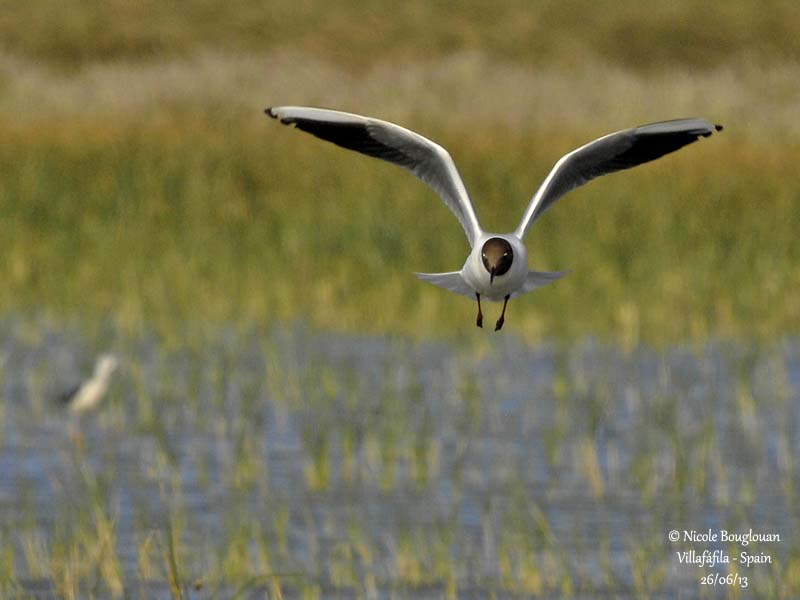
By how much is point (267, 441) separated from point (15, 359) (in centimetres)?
226

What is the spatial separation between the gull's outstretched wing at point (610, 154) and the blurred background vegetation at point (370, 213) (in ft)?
19.3

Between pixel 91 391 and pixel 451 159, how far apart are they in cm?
451

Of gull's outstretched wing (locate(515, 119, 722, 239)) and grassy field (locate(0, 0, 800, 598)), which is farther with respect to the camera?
grassy field (locate(0, 0, 800, 598))

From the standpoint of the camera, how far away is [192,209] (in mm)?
15312

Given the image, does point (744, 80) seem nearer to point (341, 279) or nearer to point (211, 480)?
point (341, 279)

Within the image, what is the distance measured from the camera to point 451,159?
6.17m

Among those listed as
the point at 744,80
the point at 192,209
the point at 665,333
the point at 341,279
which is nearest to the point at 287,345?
the point at 341,279

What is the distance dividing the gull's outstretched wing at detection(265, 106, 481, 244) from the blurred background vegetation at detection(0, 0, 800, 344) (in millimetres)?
6003

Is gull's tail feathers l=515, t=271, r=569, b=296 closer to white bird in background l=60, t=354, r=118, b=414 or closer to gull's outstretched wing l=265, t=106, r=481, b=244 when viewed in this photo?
gull's outstretched wing l=265, t=106, r=481, b=244

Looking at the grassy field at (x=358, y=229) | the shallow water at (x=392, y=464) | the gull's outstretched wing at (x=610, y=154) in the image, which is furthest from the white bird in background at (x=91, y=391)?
the gull's outstretched wing at (x=610, y=154)

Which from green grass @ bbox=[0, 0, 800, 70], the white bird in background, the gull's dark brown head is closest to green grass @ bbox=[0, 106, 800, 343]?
the white bird in background

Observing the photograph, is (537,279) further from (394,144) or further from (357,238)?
(357,238)

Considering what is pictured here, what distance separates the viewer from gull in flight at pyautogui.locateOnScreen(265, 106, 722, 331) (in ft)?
19.3

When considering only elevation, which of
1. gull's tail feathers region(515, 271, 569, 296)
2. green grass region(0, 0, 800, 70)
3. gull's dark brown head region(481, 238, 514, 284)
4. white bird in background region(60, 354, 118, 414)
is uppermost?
green grass region(0, 0, 800, 70)
